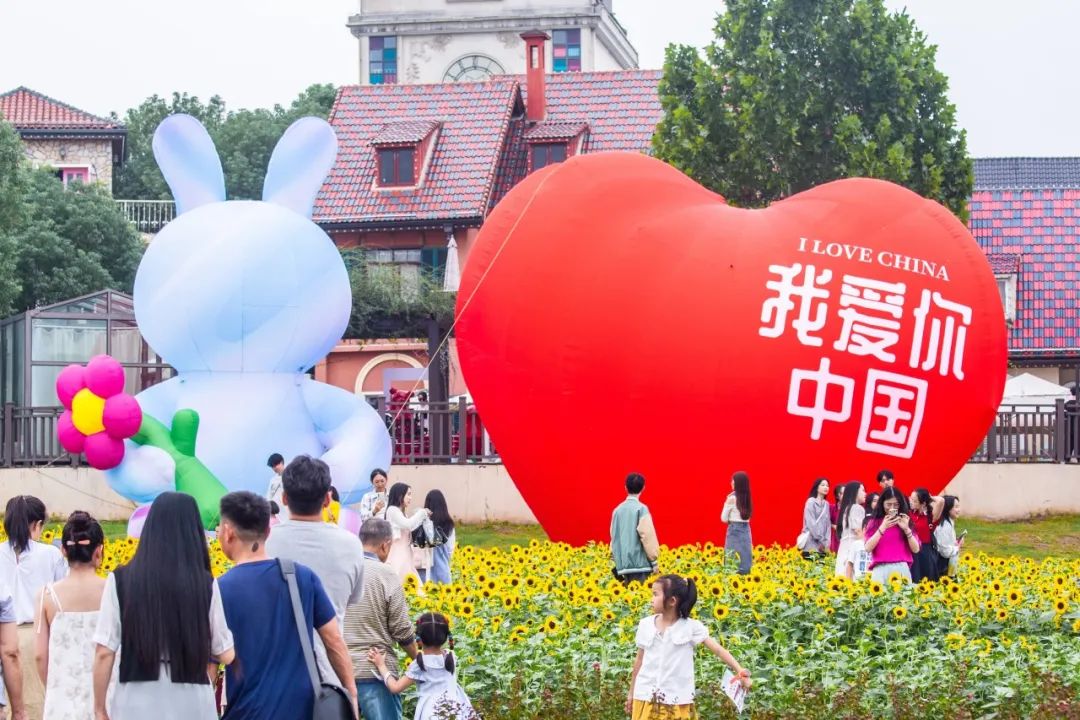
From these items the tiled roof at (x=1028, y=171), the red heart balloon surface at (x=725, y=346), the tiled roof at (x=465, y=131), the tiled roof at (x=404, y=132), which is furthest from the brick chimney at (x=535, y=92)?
the red heart balloon surface at (x=725, y=346)

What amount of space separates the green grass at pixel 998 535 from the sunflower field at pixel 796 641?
7.59 meters

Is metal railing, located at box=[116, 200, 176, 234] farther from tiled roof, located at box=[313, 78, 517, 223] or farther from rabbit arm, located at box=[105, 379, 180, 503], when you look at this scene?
rabbit arm, located at box=[105, 379, 180, 503]

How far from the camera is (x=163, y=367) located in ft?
95.0

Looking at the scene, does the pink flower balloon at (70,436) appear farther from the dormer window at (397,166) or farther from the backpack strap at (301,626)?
the dormer window at (397,166)

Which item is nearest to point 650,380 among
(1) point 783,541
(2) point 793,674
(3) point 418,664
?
(1) point 783,541

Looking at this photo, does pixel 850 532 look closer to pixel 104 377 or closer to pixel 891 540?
pixel 891 540

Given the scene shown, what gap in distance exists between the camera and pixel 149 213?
56.1 meters

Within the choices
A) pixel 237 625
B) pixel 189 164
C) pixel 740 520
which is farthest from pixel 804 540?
pixel 237 625

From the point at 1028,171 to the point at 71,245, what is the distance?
23.8 meters

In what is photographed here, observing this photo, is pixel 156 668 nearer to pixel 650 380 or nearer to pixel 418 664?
pixel 418 664

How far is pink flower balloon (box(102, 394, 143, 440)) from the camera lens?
741 inches

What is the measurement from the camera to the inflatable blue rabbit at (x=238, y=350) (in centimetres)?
1900

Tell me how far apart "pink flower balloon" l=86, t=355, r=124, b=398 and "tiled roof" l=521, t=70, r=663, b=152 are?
24.1 meters

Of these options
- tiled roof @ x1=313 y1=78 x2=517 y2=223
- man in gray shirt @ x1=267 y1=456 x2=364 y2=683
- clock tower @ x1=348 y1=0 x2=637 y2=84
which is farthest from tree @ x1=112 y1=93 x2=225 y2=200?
man in gray shirt @ x1=267 y1=456 x2=364 y2=683
